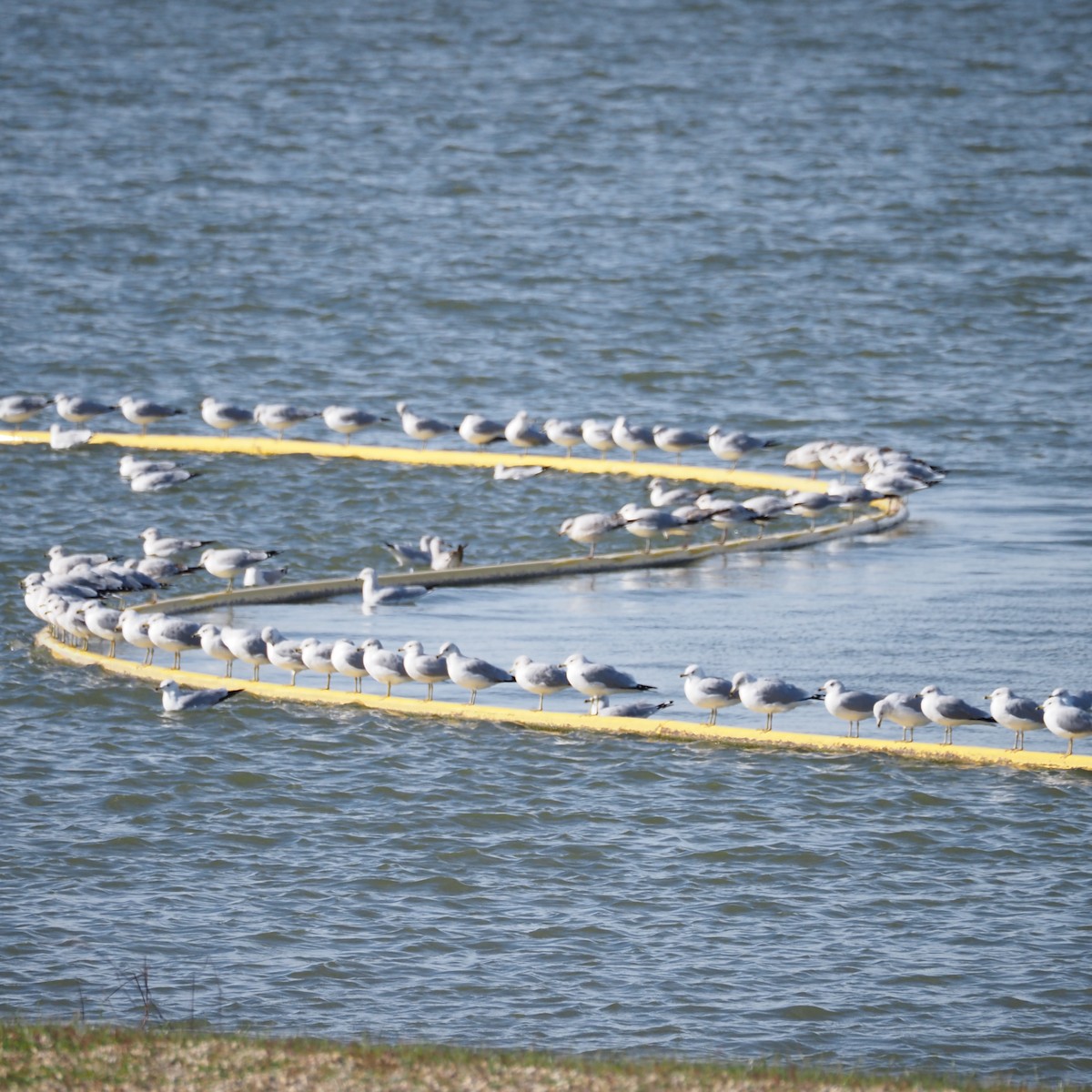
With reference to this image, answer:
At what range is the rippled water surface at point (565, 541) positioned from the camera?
11.6 metres

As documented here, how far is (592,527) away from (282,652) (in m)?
5.28

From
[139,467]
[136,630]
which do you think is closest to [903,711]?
[136,630]

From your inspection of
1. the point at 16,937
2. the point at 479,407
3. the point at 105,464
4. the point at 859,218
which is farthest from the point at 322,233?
the point at 16,937

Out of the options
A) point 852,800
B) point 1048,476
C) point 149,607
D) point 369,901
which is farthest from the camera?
point 1048,476

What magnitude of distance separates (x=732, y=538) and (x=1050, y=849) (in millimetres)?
9383

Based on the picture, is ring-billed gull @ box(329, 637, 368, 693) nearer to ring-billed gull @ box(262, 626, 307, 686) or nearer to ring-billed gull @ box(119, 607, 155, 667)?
ring-billed gull @ box(262, 626, 307, 686)

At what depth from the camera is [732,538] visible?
22.2 metres

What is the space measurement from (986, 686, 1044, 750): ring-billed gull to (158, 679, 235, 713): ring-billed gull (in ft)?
17.4

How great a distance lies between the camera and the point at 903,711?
48.1 feet

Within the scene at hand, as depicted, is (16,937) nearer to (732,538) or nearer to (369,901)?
(369,901)

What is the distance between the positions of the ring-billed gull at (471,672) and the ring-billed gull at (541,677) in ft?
0.36

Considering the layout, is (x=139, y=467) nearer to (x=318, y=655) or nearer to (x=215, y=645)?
(x=215, y=645)

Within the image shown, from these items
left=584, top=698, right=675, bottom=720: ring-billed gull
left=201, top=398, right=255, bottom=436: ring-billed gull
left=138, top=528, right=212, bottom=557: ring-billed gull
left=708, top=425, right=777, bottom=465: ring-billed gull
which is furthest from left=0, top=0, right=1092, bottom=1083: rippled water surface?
left=708, top=425, right=777, bottom=465: ring-billed gull

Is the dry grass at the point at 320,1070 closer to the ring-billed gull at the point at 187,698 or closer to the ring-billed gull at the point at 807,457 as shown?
the ring-billed gull at the point at 187,698
